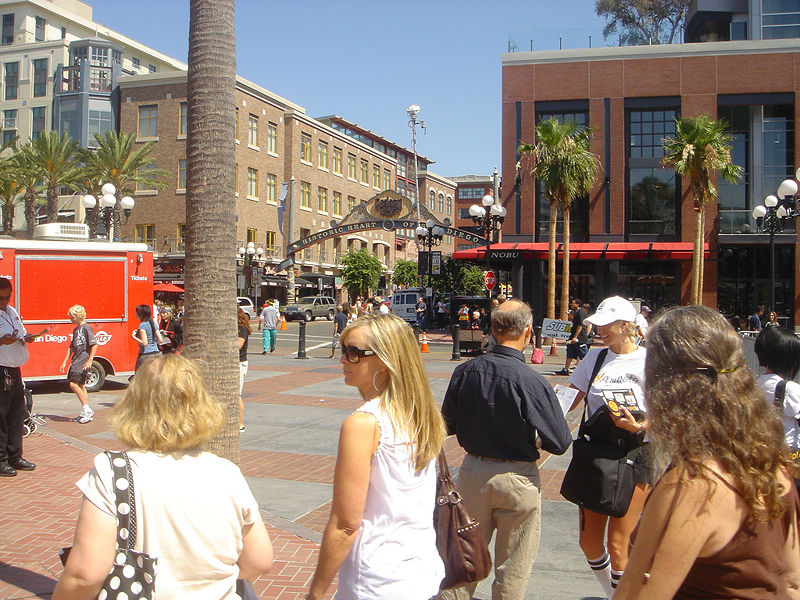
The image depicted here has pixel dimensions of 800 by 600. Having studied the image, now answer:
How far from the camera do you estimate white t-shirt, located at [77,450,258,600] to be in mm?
2172

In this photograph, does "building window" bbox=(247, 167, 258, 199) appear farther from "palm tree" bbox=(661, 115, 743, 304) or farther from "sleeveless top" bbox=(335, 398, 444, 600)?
"sleeveless top" bbox=(335, 398, 444, 600)

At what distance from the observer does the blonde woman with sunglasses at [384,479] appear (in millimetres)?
2523

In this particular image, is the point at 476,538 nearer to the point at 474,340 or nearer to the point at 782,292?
the point at 474,340

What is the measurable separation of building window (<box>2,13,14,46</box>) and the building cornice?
51778 mm

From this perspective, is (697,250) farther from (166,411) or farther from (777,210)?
(166,411)

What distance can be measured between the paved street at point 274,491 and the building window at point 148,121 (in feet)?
127

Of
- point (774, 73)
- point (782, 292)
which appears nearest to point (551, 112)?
point (774, 73)

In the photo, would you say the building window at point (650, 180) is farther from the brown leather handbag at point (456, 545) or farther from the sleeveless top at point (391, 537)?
the sleeveless top at point (391, 537)

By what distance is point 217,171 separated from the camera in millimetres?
4516

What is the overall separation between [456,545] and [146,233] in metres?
49.6

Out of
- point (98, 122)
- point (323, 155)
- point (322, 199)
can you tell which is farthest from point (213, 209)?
point (323, 155)

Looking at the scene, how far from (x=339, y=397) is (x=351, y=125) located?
69019 millimetres

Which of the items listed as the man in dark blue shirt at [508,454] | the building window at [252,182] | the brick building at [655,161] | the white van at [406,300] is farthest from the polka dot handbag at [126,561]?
the building window at [252,182]

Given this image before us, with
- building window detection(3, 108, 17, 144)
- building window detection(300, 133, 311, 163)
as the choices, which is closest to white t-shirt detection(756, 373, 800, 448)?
building window detection(300, 133, 311, 163)
